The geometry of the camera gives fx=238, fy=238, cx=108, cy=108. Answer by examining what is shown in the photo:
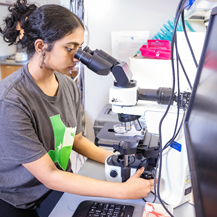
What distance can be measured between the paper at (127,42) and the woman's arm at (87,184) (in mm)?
1084

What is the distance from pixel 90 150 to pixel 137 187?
403mm

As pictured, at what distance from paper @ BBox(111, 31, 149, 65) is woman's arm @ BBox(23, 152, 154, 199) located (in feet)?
3.56

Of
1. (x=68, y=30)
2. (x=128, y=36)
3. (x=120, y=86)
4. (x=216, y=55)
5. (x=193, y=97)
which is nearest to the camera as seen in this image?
(x=216, y=55)

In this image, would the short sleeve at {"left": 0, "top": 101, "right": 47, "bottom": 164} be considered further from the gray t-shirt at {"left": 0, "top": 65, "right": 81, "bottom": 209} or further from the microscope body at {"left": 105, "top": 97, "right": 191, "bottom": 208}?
the microscope body at {"left": 105, "top": 97, "right": 191, "bottom": 208}

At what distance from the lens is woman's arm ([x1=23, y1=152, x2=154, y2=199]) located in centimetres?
85

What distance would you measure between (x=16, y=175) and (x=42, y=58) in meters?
0.50

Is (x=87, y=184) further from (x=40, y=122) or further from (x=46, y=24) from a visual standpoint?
(x=46, y=24)

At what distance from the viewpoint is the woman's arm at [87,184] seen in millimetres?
848

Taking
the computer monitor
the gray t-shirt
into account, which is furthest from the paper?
the computer monitor

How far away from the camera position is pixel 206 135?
0.47 metres

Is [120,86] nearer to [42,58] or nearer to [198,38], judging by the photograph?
[42,58]

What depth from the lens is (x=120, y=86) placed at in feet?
2.75

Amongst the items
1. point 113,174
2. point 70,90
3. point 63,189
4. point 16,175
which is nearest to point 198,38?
point 70,90

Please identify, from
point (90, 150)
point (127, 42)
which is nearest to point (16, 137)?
point (90, 150)
